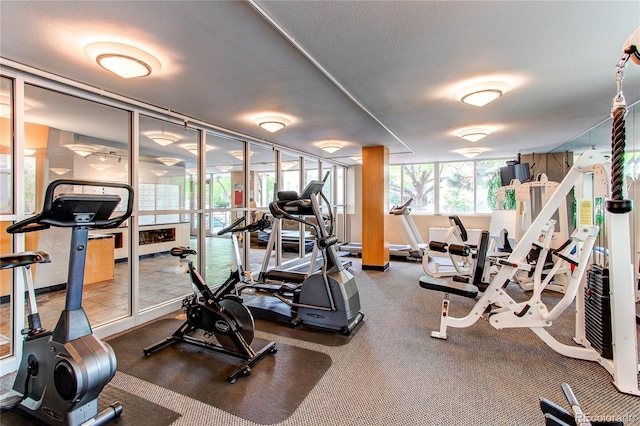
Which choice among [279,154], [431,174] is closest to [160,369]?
[279,154]

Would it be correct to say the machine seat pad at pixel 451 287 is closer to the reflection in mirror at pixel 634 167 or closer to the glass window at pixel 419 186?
the reflection in mirror at pixel 634 167

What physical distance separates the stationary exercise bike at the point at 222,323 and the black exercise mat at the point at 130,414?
25.3 inches

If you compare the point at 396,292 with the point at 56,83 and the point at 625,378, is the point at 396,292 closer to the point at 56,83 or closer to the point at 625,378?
the point at 625,378

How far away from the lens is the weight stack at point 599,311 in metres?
2.50

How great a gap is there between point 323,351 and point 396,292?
7.14 ft

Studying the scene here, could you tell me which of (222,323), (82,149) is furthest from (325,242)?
(82,149)

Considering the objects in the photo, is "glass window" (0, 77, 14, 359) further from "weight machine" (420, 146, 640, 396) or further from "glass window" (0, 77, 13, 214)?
"weight machine" (420, 146, 640, 396)

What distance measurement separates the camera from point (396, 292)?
471cm

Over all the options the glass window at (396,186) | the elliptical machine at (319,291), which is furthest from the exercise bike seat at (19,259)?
the glass window at (396,186)

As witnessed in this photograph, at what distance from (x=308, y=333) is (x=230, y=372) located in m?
0.99

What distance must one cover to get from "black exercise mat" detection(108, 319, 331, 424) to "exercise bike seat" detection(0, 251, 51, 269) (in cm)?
117

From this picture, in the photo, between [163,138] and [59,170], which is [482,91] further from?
[59,170]

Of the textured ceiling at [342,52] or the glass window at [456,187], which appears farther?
the glass window at [456,187]

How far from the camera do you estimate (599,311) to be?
99.9 inches
